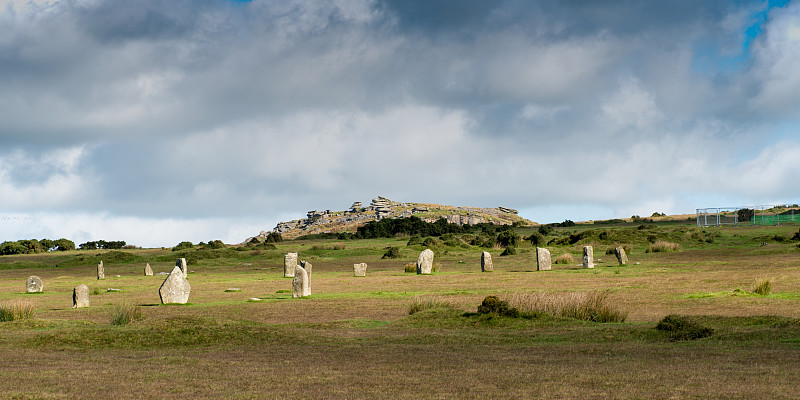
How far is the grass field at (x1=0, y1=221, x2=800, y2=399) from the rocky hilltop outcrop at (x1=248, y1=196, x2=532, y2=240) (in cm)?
10992

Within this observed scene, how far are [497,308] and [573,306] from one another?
2262 millimetres

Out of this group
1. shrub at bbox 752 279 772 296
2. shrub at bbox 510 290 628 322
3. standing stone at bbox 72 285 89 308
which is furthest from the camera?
standing stone at bbox 72 285 89 308

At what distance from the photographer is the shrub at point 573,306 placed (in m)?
22.0

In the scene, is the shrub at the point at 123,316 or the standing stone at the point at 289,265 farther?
the standing stone at the point at 289,265

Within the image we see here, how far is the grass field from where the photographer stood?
1188 cm

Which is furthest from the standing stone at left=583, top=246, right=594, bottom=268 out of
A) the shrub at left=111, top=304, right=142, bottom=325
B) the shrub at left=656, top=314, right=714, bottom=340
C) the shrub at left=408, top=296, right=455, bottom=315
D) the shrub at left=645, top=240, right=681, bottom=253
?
the shrub at left=111, top=304, right=142, bottom=325

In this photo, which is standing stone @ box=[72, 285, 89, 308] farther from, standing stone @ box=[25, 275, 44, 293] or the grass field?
standing stone @ box=[25, 275, 44, 293]

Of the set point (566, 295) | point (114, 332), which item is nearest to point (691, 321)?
point (566, 295)

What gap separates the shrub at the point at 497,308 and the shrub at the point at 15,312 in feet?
46.4

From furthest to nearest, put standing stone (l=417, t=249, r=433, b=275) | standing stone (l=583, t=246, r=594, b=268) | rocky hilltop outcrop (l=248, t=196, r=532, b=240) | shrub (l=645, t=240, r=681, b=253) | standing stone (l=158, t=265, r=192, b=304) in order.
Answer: rocky hilltop outcrop (l=248, t=196, r=532, b=240) → shrub (l=645, t=240, r=681, b=253) → standing stone (l=417, t=249, r=433, b=275) → standing stone (l=583, t=246, r=594, b=268) → standing stone (l=158, t=265, r=192, b=304)

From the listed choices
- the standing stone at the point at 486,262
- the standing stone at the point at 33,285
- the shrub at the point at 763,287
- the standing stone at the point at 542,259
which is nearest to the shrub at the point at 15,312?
the standing stone at the point at 33,285

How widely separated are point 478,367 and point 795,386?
504 cm

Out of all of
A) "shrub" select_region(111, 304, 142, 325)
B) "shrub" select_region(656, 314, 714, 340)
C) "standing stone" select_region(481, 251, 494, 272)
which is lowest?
"shrub" select_region(656, 314, 714, 340)

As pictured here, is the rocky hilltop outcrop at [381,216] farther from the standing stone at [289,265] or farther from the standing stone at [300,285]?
the standing stone at [300,285]
